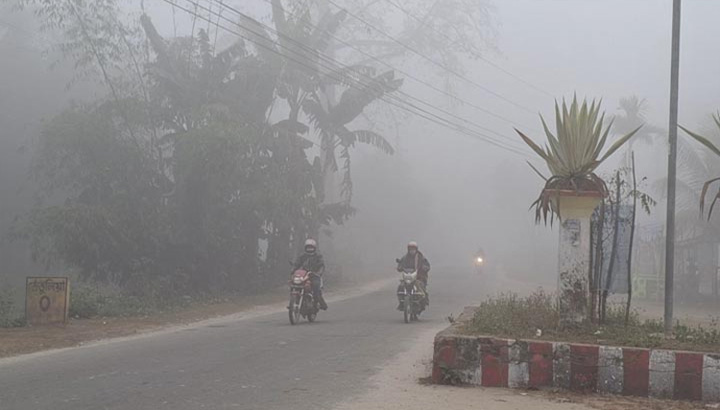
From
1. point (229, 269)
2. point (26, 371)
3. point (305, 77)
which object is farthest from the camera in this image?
point (305, 77)

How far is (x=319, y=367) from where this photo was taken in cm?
898

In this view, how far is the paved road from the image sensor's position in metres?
6.88

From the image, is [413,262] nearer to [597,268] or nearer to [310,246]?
[310,246]

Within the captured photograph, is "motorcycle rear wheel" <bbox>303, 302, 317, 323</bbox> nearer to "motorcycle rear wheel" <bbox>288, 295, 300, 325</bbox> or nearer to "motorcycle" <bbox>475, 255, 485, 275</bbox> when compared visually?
"motorcycle rear wheel" <bbox>288, 295, 300, 325</bbox>

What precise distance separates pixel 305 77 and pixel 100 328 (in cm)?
1558

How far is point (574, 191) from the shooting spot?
861 centimetres

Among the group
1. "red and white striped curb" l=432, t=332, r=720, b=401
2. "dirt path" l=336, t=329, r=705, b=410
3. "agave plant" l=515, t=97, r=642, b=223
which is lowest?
"dirt path" l=336, t=329, r=705, b=410

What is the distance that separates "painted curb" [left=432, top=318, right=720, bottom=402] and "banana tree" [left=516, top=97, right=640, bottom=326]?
1314mm

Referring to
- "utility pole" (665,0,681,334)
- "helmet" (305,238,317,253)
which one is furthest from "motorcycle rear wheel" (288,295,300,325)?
"utility pole" (665,0,681,334)

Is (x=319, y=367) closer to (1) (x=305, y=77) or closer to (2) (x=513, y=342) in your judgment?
(2) (x=513, y=342)

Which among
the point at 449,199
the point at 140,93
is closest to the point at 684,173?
the point at 140,93

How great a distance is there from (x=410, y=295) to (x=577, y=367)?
856cm

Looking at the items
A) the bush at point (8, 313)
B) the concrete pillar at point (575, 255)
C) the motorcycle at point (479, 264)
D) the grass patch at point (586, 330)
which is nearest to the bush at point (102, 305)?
the bush at point (8, 313)

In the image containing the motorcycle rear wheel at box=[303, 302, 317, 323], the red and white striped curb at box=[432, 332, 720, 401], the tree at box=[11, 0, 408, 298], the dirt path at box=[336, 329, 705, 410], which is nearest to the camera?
the dirt path at box=[336, 329, 705, 410]
